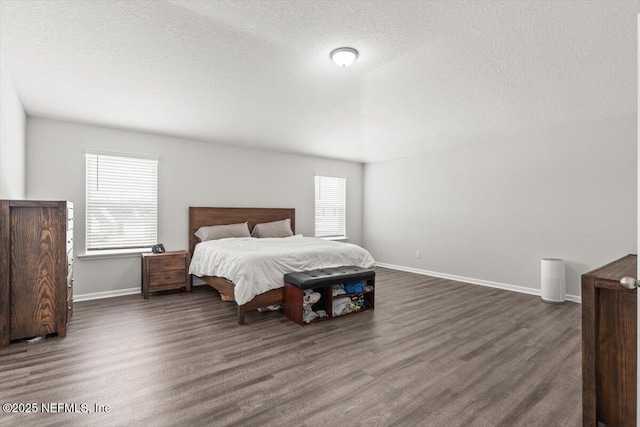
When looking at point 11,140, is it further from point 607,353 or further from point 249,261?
point 607,353

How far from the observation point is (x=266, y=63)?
2.75 meters

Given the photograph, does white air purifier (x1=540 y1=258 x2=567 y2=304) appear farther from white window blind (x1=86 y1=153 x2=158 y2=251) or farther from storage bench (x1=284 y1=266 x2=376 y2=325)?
white window blind (x1=86 y1=153 x2=158 y2=251)

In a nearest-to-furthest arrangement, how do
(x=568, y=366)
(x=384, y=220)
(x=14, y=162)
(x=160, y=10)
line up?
(x=160, y=10), (x=568, y=366), (x=14, y=162), (x=384, y=220)

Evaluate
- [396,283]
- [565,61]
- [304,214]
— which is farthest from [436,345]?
[304,214]

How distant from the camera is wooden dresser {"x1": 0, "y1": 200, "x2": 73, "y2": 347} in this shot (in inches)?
102

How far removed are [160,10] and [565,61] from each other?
3339 millimetres

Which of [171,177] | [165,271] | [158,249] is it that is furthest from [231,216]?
[165,271]

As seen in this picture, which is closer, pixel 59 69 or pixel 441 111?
pixel 59 69

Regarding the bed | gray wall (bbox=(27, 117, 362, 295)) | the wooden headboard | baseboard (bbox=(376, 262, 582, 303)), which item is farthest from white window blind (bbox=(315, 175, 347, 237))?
the bed

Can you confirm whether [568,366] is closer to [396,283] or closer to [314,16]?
[396,283]

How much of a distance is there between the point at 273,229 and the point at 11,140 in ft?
11.3

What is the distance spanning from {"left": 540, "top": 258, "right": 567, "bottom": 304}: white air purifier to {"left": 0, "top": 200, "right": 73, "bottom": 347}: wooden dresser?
5495mm

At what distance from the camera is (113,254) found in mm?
4250

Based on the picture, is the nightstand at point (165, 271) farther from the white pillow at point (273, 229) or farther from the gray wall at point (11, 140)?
the gray wall at point (11, 140)
